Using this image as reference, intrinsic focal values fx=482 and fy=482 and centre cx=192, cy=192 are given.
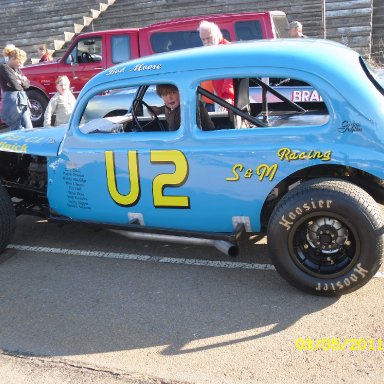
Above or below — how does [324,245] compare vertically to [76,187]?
below

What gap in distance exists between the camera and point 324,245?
3504 millimetres

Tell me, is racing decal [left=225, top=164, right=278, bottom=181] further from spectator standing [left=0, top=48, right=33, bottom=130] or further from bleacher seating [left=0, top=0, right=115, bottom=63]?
bleacher seating [left=0, top=0, right=115, bottom=63]

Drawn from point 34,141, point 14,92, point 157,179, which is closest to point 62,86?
point 14,92

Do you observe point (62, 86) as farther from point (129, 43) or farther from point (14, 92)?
point (129, 43)

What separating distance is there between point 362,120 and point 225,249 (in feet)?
4.57

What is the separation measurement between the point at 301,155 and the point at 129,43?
22.6 feet

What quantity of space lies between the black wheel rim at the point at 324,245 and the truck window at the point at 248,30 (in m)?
5.63

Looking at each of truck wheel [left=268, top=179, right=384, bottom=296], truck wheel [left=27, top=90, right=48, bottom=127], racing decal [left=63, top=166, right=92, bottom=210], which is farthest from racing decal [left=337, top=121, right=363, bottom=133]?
truck wheel [left=27, top=90, right=48, bottom=127]

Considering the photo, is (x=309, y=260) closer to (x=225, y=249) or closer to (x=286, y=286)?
(x=286, y=286)

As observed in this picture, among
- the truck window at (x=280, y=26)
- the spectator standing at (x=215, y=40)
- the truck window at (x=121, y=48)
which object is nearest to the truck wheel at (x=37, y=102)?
the truck window at (x=121, y=48)

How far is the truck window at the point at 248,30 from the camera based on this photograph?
27.4 ft

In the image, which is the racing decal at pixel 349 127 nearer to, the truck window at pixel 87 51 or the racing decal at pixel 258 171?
the racing decal at pixel 258 171

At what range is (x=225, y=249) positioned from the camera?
12.4 feet

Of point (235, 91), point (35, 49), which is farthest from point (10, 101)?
point (35, 49)
